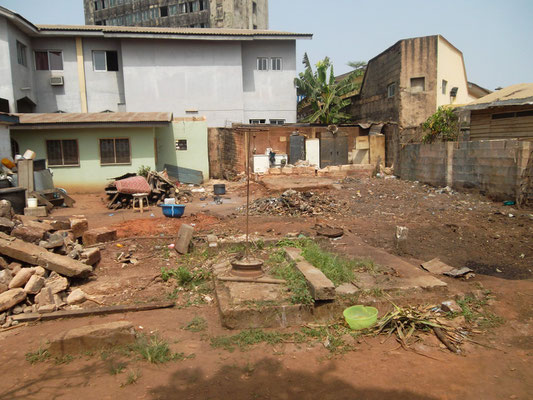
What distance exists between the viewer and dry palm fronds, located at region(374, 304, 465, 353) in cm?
403

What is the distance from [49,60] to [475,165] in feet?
72.7

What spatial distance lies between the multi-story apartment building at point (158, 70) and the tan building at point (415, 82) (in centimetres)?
544

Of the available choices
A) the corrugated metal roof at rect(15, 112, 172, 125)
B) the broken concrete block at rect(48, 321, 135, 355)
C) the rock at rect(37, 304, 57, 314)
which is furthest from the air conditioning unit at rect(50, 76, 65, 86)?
the broken concrete block at rect(48, 321, 135, 355)

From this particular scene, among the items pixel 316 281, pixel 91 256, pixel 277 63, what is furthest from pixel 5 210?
pixel 277 63

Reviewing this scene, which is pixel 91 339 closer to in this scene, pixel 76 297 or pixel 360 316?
pixel 76 297

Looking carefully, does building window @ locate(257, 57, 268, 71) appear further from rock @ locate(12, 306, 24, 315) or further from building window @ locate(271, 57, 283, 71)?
rock @ locate(12, 306, 24, 315)

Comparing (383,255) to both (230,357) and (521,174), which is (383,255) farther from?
(521,174)

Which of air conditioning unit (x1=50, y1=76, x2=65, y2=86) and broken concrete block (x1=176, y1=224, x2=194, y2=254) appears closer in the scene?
broken concrete block (x1=176, y1=224, x2=194, y2=254)

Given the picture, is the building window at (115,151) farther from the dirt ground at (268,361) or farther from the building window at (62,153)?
the dirt ground at (268,361)

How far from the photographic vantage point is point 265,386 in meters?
3.29

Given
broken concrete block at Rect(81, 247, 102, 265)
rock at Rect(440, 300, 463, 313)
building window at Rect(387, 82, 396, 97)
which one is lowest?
rock at Rect(440, 300, 463, 313)

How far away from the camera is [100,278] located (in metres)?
5.99

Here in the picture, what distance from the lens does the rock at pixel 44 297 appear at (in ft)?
15.8

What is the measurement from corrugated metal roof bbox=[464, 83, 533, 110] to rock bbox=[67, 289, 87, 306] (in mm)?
14089
